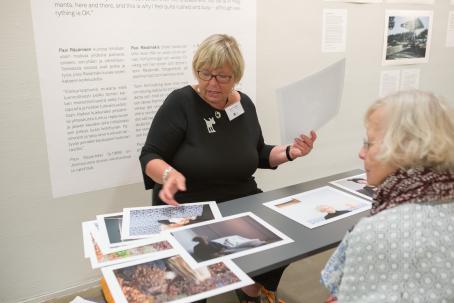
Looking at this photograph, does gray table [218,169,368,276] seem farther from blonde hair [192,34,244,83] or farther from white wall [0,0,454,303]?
white wall [0,0,454,303]

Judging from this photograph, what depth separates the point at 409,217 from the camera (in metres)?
0.87

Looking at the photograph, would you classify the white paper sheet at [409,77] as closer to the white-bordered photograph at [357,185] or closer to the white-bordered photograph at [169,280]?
the white-bordered photograph at [357,185]

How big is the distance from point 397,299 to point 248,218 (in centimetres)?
63

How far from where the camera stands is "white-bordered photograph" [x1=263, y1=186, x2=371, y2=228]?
142 centimetres

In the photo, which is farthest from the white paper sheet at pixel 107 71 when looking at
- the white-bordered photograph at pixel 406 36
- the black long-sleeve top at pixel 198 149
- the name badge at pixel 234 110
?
the white-bordered photograph at pixel 406 36

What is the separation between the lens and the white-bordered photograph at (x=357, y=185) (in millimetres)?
1645

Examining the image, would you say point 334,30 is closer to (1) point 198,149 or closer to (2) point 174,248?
(1) point 198,149

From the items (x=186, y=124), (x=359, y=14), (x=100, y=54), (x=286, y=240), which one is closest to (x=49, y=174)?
(x=100, y=54)

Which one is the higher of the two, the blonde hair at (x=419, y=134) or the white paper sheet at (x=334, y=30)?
the white paper sheet at (x=334, y=30)

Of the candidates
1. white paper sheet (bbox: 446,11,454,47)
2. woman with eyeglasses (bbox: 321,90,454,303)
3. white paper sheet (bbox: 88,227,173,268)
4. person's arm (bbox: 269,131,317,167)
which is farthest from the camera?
white paper sheet (bbox: 446,11,454,47)

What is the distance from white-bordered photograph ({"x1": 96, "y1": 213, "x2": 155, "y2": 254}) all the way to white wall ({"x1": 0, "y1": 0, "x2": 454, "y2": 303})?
78 centimetres

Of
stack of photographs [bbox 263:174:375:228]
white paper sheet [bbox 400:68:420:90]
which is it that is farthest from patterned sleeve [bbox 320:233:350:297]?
white paper sheet [bbox 400:68:420:90]

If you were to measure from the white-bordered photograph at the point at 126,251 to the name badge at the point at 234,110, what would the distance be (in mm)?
724

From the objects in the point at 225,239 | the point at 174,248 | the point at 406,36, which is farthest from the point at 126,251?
the point at 406,36
